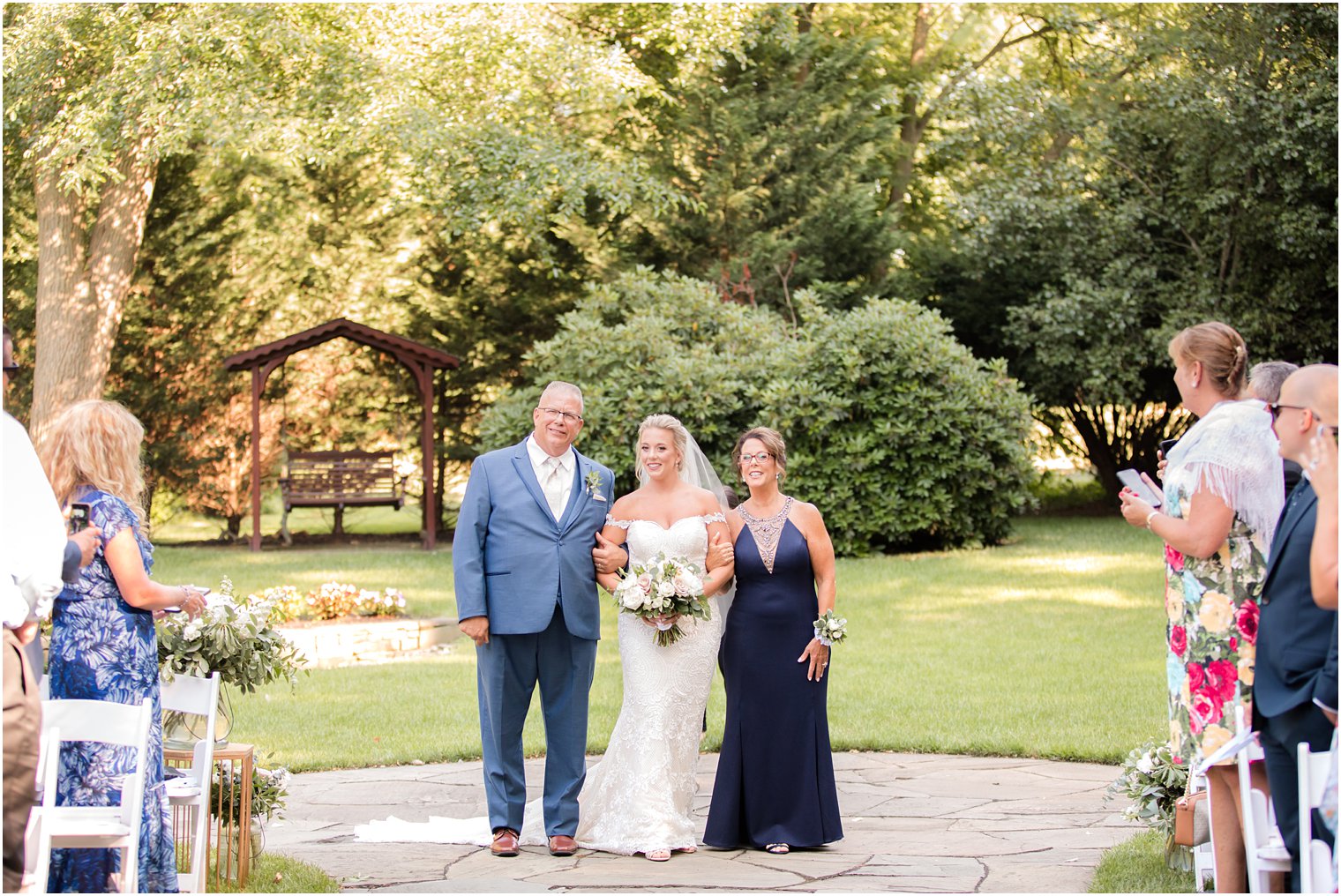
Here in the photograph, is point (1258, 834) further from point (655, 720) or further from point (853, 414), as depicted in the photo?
point (853, 414)

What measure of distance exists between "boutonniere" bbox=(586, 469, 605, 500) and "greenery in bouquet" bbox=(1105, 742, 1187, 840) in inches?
102

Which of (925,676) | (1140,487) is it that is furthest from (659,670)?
(925,676)

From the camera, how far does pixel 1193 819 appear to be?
505cm

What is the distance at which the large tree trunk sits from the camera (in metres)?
19.0

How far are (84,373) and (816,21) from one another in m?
15.1

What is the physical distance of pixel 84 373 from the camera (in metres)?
19.2

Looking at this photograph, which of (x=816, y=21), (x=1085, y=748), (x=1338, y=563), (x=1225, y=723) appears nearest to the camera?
(x=1338, y=563)

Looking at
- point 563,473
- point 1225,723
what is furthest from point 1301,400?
point 563,473

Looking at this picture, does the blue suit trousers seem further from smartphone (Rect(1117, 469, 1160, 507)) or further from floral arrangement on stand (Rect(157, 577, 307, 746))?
smartphone (Rect(1117, 469, 1160, 507))

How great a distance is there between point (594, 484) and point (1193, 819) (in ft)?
9.61

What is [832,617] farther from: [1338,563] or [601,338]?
[601,338]

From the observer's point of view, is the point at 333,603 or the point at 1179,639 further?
the point at 333,603

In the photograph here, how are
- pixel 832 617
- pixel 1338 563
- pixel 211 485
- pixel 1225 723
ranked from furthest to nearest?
pixel 211 485 < pixel 832 617 < pixel 1225 723 < pixel 1338 563

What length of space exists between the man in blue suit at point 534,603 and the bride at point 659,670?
170 millimetres
